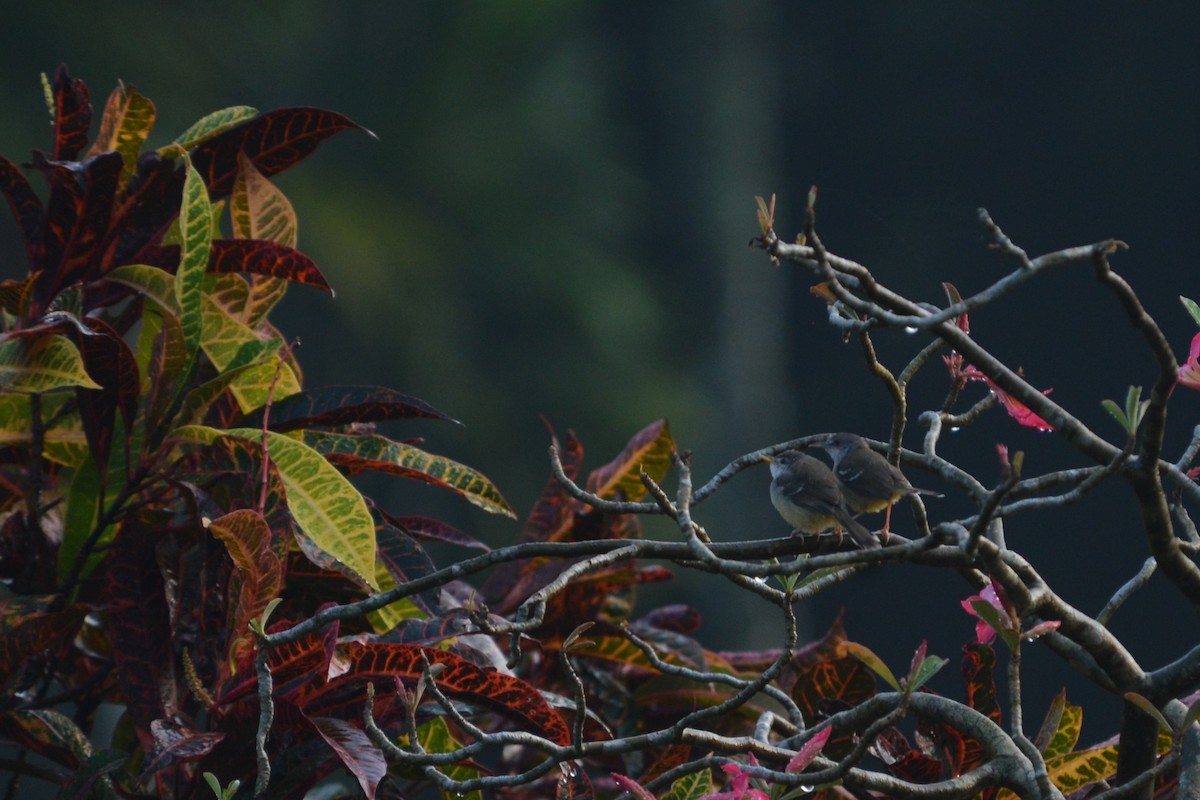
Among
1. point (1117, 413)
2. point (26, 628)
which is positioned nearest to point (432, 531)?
point (26, 628)

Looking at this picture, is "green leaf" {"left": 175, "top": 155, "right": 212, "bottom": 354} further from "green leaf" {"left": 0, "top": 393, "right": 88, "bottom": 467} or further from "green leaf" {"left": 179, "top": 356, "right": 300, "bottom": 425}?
"green leaf" {"left": 0, "top": 393, "right": 88, "bottom": 467}

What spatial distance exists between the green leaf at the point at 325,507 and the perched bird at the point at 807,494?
682 millimetres

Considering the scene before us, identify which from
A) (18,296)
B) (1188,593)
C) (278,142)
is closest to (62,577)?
(18,296)

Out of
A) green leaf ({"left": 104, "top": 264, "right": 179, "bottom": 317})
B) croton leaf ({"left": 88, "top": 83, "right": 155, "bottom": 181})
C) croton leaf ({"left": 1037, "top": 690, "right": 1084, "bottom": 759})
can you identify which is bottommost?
croton leaf ({"left": 1037, "top": 690, "right": 1084, "bottom": 759})

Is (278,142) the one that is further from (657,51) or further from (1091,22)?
(657,51)

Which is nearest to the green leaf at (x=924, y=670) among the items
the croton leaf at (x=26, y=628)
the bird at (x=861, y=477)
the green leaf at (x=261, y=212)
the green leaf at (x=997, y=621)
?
the green leaf at (x=997, y=621)

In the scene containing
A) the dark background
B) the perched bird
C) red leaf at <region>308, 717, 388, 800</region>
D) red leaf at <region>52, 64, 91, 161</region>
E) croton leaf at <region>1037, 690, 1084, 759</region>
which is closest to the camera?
red leaf at <region>308, 717, 388, 800</region>

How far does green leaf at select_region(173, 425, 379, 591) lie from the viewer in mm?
1231

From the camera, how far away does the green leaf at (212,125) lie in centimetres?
155

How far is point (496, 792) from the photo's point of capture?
5.25 feet

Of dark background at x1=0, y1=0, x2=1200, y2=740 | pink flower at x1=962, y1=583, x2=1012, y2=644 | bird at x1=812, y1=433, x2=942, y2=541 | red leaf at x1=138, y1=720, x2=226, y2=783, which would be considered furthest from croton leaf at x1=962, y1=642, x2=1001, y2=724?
dark background at x1=0, y1=0, x2=1200, y2=740

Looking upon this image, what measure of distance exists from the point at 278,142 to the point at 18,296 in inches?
14.3

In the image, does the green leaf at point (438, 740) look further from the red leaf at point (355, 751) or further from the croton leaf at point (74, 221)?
the croton leaf at point (74, 221)

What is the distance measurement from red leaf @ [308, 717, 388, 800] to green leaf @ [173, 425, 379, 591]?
0.46 ft
